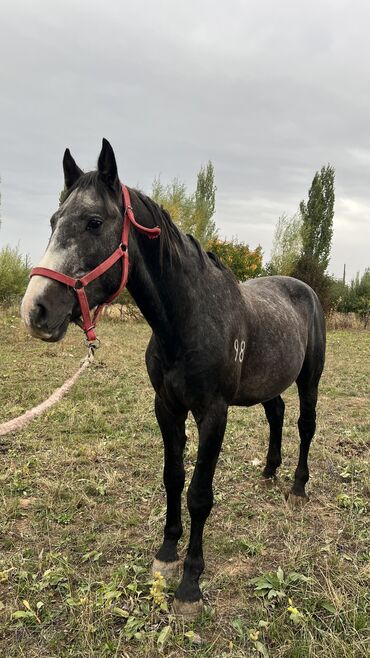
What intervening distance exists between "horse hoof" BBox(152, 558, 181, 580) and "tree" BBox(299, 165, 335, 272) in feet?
127

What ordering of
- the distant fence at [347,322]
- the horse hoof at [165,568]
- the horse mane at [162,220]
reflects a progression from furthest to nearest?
the distant fence at [347,322], the horse hoof at [165,568], the horse mane at [162,220]

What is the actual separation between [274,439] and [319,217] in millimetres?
39020

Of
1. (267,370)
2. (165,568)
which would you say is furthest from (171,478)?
(267,370)

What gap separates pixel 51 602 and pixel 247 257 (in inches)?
1187

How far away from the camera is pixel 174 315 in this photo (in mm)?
2758

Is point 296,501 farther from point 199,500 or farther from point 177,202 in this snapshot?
point 177,202

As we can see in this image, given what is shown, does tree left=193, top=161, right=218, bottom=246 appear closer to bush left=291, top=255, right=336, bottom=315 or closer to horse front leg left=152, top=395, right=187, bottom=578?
bush left=291, top=255, right=336, bottom=315

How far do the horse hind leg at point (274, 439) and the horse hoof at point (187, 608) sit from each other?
2.08 metres

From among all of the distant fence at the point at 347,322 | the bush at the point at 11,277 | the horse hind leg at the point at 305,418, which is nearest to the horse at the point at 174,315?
the horse hind leg at the point at 305,418

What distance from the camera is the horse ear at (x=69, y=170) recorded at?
2424mm

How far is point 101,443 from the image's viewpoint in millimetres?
5363

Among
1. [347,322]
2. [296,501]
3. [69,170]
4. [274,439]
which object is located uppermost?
[69,170]

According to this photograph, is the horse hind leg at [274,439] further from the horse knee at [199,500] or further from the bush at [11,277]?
the bush at [11,277]

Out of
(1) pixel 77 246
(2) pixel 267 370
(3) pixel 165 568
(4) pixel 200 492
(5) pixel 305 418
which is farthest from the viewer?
(5) pixel 305 418
